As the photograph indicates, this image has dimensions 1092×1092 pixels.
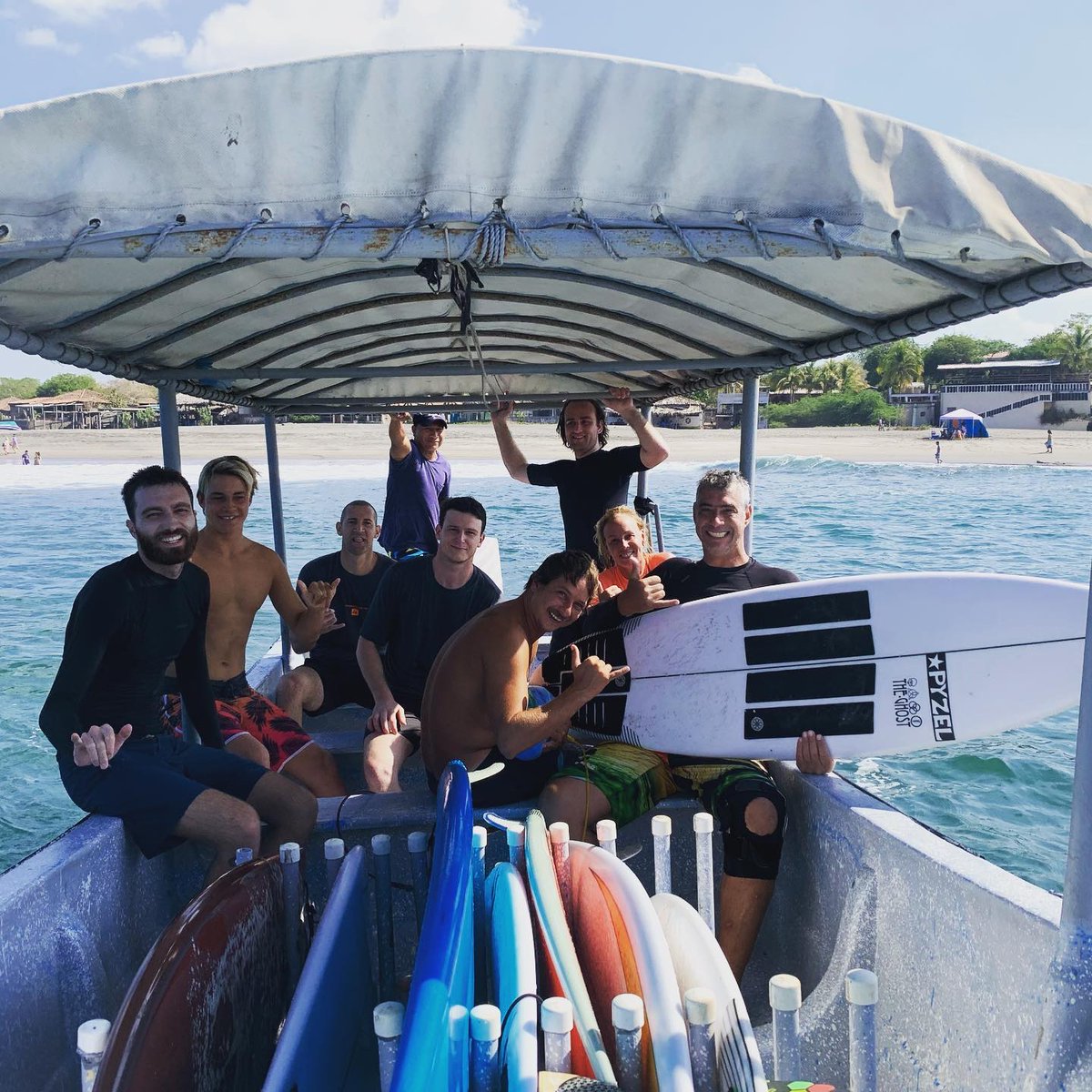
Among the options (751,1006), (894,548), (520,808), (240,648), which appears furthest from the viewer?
(894,548)

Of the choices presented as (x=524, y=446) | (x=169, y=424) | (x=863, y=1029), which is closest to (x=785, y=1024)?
(x=863, y=1029)

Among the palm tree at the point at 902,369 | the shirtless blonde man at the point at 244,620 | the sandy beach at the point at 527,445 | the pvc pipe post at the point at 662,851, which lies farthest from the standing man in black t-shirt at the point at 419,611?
the palm tree at the point at 902,369

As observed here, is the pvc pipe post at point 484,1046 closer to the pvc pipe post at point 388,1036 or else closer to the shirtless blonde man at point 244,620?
the pvc pipe post at point 388,1036

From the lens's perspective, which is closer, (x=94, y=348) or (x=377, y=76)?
(x=377, y=76)

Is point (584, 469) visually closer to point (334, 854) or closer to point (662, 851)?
point (662, 851)

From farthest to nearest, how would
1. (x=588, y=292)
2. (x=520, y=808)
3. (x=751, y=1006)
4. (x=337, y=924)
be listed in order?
(x=588, y=292), (x=520, y=808), (x=751, y=1006), (x=337, y=924)

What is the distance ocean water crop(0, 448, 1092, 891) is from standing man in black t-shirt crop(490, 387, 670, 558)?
1931 millimetres

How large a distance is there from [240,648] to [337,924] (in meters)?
2.04

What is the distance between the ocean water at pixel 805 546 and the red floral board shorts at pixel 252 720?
277 centimetres

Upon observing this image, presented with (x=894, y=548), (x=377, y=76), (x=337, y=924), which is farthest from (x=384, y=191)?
(x=894, y=548)

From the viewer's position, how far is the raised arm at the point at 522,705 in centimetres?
306

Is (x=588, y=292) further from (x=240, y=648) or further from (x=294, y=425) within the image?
(x=294, y=425)

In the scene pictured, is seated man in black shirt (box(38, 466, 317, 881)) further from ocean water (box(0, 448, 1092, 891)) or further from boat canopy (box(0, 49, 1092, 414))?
ocean water (box(0, 448, 1092, 891))

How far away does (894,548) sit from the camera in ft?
84.6
